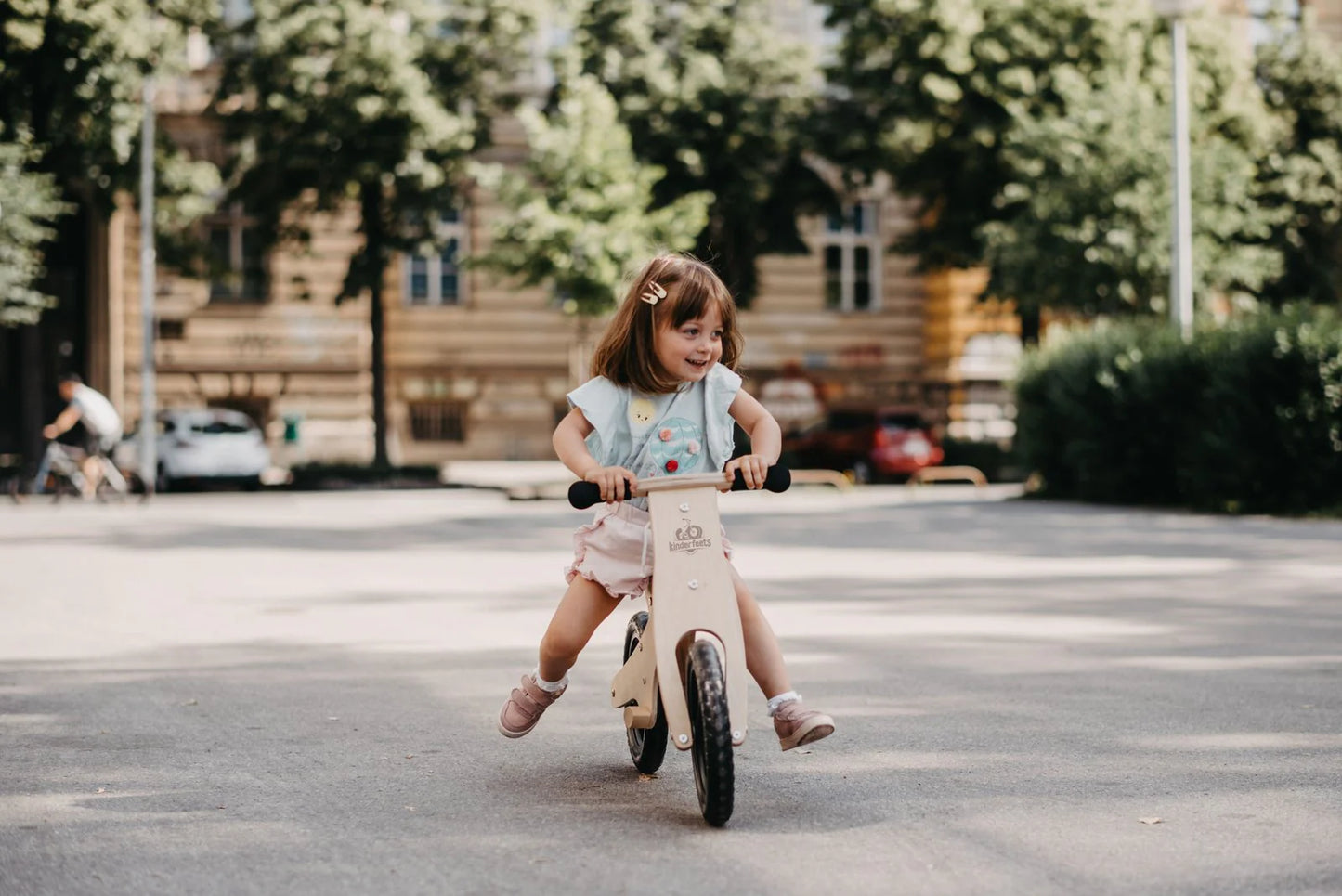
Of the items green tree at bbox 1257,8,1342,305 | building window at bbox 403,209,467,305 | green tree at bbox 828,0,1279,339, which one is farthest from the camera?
building window at bbox 403,209,467,305

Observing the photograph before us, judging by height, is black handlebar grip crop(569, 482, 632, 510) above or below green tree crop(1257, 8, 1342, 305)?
below

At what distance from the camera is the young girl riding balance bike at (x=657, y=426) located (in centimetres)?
532

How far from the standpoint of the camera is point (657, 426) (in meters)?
5.43

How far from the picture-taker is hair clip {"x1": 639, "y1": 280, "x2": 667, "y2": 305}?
532cm

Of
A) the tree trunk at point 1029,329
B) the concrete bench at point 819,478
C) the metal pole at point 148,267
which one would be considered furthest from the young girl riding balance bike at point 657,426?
the tree trunk at point 1029,329

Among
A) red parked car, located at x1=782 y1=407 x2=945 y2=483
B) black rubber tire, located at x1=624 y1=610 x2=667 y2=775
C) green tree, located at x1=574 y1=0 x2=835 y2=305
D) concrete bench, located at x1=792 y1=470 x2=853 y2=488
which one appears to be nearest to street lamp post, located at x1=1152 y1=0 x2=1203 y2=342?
concrete bench, located at x1=792 y1=470 x2=853 y2=488

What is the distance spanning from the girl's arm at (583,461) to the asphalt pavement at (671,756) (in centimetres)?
93

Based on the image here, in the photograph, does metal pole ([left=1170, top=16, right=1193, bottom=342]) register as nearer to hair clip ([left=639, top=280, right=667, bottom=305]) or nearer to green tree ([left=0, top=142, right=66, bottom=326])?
green tree ([left=0, top=142, right=66, bottom=326])

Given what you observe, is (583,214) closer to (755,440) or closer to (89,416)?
(89,416)

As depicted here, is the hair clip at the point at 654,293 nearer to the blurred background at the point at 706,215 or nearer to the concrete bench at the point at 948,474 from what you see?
the blurred background at the point at 706,215

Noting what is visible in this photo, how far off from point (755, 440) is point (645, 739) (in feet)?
3.38

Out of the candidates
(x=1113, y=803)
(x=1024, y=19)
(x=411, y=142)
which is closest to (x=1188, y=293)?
(x=1024, y=19)

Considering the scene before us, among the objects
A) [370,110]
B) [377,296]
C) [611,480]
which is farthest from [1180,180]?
[611,480]

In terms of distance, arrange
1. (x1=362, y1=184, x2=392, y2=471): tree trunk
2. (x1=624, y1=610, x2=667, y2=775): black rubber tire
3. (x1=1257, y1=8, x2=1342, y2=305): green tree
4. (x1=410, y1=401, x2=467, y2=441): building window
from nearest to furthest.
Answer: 1. (x1=624, y1=610, x2=667, y2=775): black rubber tire
2. (x1=362, y1=184, x2=392, y2=471): tree trunk
3. (x1=1257, y1=8, x2=1342, y2=305): green tree
4. (x1=410, y1=401, x2=467, y2=441): building window
